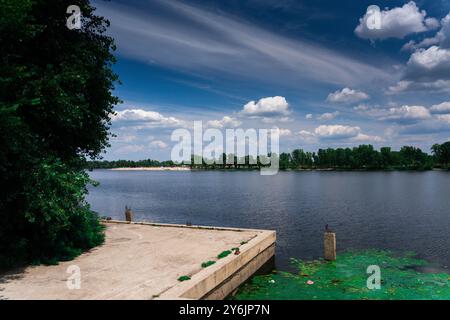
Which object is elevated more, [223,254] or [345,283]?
[223,254]

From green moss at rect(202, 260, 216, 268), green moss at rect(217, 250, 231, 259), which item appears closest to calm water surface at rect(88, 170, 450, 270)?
green moss at rect(217, 250, 231, 259)

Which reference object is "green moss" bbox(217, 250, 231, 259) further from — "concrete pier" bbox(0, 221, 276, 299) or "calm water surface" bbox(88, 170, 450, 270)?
"calm water surface" bbox(88, 170, 450, 270)

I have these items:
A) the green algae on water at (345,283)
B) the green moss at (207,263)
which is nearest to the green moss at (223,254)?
the green moss at (207,263)

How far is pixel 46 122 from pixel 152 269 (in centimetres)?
950

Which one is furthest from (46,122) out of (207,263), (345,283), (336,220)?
(336,220)

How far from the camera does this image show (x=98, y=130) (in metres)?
22.6

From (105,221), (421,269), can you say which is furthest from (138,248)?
(421,269)

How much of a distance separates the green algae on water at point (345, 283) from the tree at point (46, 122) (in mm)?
9315

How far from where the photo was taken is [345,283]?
18953mm

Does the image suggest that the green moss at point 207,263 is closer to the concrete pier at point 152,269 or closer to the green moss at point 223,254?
the concrete pier at point 152,269

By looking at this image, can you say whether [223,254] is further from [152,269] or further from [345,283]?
[345,283]

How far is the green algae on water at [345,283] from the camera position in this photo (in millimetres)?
17266

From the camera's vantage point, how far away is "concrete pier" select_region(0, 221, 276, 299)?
13.0 metres
